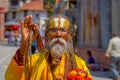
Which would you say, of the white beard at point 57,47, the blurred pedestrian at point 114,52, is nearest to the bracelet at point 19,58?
the white beard at point 57,47

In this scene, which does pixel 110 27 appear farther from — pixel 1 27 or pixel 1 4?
pixel 1 4

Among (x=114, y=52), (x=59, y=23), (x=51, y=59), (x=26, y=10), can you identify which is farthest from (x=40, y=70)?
(x=26, y=10)

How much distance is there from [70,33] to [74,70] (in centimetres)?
43

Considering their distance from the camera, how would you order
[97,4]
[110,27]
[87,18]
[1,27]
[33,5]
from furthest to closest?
[33,5]
[1,27]
[87,18]
[97,4]
[110,27]

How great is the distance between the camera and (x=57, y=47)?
11.5ft

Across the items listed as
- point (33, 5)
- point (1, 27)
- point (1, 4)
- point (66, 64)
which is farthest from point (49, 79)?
point (33, 5)

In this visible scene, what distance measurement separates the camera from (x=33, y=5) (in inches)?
3147

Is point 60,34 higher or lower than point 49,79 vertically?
higher

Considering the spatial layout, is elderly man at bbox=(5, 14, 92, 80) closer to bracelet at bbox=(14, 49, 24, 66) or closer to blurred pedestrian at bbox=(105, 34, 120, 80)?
bracelet at bbox=(14, 49, 24, 66)

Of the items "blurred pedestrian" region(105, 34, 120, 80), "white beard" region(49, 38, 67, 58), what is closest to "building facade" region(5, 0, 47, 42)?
"blurred pedestrian" region(105, 34, 120, 80)

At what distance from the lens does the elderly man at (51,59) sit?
3518 mm

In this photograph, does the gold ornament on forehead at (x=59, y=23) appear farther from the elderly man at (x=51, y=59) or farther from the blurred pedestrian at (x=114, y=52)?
the blurred pedestrian at (x=114, y=52)

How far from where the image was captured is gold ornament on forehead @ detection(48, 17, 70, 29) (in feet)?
11.8

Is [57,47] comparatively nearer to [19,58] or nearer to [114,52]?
[19,58]
